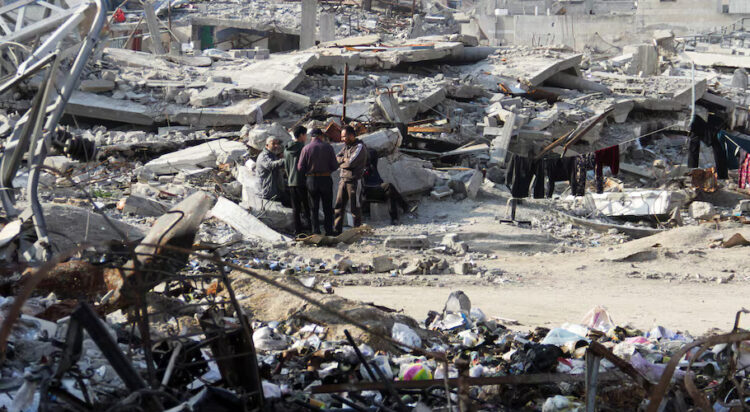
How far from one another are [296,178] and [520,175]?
3.78m

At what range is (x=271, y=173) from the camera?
11.4 meters

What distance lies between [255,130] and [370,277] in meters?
4.87

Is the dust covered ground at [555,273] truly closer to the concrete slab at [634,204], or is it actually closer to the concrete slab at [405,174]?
the concrete slab at [405,174]

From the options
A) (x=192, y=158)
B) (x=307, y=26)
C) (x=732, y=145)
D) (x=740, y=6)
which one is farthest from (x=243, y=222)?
(x=740, y=6)

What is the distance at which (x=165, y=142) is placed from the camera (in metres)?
14.5

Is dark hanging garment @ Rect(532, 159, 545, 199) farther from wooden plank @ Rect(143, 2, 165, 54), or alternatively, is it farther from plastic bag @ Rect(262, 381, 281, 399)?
wooden plank @ Rect(143, 2, 165, 54)

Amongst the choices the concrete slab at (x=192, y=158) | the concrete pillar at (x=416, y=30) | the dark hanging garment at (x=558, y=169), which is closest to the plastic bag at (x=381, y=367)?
the dark hanging garment at (x=558, y=169)

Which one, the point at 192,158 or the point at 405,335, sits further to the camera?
the point at 192,158

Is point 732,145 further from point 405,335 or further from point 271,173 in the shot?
point 405,335

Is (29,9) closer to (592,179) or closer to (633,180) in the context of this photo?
(592,179)

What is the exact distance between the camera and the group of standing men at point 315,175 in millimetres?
10578

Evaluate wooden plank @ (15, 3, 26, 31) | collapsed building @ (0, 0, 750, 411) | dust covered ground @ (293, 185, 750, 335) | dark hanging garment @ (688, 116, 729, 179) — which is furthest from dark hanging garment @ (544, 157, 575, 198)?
wooden plank @ (15, 3, 26, 31)

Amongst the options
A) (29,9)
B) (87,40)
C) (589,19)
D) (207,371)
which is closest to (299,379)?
(207,371)

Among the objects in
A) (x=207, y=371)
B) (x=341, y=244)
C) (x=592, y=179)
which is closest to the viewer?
(x=207, y=371)
